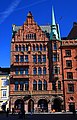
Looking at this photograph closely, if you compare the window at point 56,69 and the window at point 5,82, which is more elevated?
the window at point 56,69

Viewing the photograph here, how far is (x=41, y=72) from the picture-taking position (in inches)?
2603

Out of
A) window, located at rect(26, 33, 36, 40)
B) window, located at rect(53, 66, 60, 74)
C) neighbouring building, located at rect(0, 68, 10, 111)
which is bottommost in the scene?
neighbouring building, located at rect(0, 68, 10, 111)

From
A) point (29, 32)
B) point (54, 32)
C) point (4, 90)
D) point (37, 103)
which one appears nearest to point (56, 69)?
point (37, 103)

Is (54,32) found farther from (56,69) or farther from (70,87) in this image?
(70,87)

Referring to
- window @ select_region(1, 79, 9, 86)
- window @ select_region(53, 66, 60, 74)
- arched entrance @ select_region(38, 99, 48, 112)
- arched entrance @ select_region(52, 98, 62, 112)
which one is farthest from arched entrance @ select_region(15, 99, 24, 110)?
window @ select_region(53, 66, 60, 74)

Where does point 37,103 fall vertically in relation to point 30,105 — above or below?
above

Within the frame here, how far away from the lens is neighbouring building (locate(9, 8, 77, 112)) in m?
64.4

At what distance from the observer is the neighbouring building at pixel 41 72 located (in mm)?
64438

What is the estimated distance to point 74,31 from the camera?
257 feet

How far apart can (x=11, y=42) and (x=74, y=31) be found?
2172 centimetres

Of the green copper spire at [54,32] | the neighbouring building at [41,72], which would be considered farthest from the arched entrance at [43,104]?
the green copper spire at [54,32]

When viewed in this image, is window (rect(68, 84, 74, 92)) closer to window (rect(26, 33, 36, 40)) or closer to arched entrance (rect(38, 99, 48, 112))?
arched entrance (rect(38, 99, 48, 112))

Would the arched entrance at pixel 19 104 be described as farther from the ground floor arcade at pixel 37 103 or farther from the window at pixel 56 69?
the window at pixel 56 69

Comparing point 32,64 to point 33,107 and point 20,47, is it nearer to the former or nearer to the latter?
point 20,47
